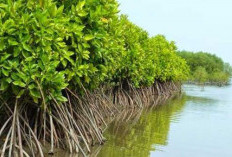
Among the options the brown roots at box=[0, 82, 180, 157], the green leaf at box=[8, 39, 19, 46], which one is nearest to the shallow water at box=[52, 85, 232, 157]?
the brown roots at box=[0, 82, 180, 157]

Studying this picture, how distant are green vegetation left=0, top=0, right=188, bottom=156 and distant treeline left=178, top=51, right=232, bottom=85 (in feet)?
176

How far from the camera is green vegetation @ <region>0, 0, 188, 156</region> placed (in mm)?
5352

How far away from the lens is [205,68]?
235ft

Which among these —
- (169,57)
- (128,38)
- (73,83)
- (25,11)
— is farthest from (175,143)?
(169,57)

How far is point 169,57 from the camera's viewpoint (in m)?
24.6

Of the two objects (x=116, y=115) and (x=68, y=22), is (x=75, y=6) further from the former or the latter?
(x=116, y=115)

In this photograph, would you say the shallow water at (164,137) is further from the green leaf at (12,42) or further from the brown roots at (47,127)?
the green leaf at (12,42)

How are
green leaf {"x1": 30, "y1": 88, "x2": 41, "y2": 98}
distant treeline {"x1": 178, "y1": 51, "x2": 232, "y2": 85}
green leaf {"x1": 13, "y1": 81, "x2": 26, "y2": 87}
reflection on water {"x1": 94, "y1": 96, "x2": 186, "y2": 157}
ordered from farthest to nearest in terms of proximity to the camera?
distant treeline {"x1": 178, "y1": 51, "x2": 232, "y2": 85} < reflection on water {"x1": 94, "y1": 96, "x2": 186, "y2": 157} < green leaf {"x1": 30, "y1": 88, "x2": 41, "y2": 98} < green leaf {"x1": 13, "y1": 81, "x2": 26, "y2": 87}

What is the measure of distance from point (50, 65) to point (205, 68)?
223 feet

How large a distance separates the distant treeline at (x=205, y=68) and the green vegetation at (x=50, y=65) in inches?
2109

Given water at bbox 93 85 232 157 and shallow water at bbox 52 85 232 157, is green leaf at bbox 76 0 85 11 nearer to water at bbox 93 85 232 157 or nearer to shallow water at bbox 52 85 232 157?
shallow water at bbox 52 85 232 157

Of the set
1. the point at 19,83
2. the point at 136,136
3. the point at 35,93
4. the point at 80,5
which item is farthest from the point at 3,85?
the point at 136,136

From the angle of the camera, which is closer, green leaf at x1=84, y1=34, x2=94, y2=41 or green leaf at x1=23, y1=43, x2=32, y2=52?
green leaf at x1=23, y1=43, x2=32, y2=52

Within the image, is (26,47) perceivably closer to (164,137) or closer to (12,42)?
(12,42)
